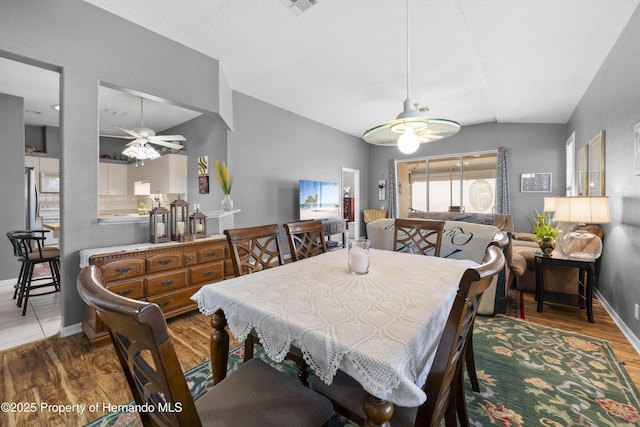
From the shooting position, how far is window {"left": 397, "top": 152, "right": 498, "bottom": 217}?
6411mm

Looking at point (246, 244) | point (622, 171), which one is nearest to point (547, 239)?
point (622, 171)

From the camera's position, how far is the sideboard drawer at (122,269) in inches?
87.9

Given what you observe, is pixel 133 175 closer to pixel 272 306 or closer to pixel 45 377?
pixel 45 377

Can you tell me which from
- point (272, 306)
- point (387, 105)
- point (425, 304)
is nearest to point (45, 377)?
point (272, 306)

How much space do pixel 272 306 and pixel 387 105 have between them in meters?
4.61

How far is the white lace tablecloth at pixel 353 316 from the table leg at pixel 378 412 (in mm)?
30

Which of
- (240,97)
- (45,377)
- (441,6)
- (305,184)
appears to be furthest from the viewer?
(305,184)

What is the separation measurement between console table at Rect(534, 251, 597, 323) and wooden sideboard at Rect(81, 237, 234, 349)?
3329 mm

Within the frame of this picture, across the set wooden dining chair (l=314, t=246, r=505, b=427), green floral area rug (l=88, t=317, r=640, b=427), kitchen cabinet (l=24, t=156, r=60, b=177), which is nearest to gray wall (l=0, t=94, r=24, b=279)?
kitchen cabinet (l=24, t=156, r=60, b=177)

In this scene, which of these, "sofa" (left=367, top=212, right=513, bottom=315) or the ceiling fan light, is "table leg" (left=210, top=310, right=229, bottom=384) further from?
"sofa" (left=367, top=212, right=513, bottom=315)

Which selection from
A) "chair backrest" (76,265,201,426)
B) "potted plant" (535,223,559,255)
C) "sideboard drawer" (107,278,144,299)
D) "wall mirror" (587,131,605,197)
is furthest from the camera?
"wall mirror" (587,131,605,197)

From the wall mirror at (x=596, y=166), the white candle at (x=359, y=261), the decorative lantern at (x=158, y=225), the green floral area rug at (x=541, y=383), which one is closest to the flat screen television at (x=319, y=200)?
the decorative lantern at (x=158, y=225)

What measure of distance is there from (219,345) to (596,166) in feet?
14.4

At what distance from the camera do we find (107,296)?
0.56 metres
